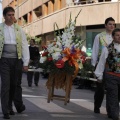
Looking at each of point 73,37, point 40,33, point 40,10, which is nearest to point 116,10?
point 40,33

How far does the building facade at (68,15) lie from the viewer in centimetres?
3278

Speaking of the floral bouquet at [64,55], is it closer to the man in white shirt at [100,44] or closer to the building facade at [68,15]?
the man in white shirt at [100,44]

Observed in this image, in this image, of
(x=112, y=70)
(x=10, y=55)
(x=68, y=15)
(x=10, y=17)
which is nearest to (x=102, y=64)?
(x=112, y=70)

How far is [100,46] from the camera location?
29.8 feet

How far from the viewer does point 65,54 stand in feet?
29.5

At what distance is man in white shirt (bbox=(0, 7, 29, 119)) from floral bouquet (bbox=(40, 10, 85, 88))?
2.33ft

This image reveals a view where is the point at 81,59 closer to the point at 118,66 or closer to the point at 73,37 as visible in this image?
the point at 73,37

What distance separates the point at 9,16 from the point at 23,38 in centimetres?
52

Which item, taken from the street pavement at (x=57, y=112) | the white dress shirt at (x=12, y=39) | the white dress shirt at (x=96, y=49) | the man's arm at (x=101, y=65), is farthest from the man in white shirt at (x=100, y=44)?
the white dress shirt at (x=12, y=39)

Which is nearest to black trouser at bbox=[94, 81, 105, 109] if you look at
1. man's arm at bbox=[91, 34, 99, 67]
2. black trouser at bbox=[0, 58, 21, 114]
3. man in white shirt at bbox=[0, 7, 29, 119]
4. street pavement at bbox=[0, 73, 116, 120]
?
street pavement at bbox=[0, 73, 116, 120]

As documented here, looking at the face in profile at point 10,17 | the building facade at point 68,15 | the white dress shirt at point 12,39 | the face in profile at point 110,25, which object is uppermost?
the building facade at point 68,15

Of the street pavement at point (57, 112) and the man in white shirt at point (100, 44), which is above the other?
the man in white shirt at point (100, 44)

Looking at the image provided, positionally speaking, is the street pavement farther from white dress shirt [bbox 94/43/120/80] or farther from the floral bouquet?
white dress shirt [bbox 94/43/120/80]

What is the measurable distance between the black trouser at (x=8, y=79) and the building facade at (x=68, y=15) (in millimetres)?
16064
